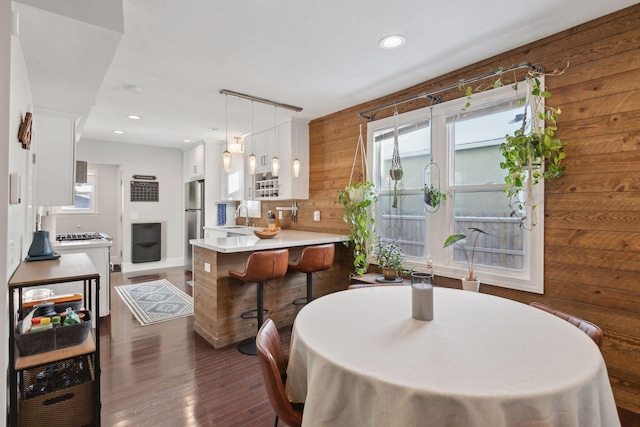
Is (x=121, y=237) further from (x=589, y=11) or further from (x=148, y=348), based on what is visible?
(x=589, y=11)

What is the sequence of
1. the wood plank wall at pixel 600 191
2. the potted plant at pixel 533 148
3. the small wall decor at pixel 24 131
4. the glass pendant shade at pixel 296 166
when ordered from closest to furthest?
1. the small wall decor at pixel 24 131
2. the wood plank wall at pixel 600 191
3. the potted plant at pixel 533 148
4. the glass pendant shade at pixel 296 166

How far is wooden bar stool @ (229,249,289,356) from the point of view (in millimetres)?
2730

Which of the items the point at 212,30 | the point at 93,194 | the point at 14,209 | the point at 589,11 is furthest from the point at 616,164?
the point at 93,194

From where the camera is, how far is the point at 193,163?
21.1 ft

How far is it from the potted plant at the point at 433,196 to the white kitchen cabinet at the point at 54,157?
11.1ft

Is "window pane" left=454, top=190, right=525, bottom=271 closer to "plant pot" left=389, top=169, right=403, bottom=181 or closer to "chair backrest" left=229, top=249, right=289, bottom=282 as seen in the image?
"plant pot" left=389, top=169, right=403, bottom=181

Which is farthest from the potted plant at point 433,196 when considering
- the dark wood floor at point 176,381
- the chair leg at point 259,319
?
the dark wood floor at point 176,381

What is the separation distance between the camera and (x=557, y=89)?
7.41 ft

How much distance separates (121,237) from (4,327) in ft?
18.6

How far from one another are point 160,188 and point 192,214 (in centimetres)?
95

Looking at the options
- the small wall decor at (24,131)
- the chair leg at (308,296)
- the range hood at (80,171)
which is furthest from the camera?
the range hood at (80,171)

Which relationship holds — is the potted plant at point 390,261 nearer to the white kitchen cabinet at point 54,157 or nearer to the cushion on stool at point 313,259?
Answer: the cushion on stool at point 313,259

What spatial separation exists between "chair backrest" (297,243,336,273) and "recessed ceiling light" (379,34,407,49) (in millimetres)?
1813

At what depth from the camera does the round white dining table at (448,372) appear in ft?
2.91
